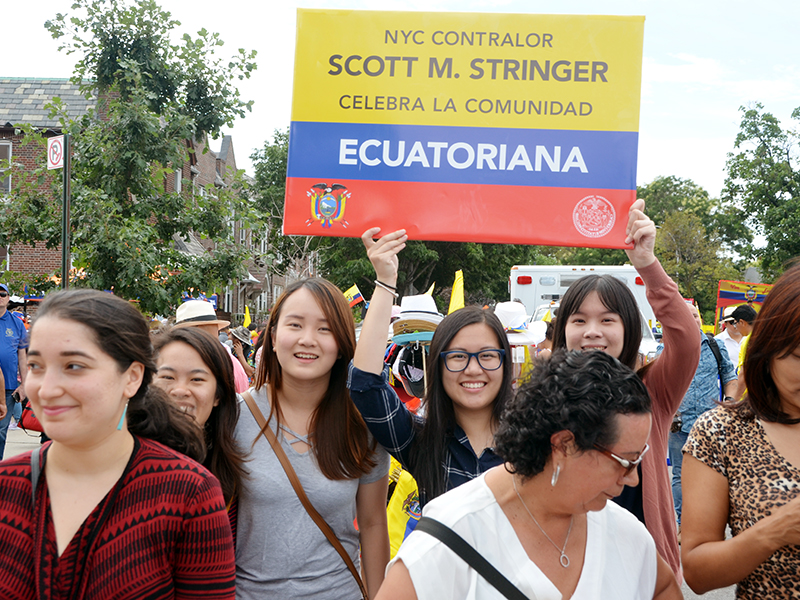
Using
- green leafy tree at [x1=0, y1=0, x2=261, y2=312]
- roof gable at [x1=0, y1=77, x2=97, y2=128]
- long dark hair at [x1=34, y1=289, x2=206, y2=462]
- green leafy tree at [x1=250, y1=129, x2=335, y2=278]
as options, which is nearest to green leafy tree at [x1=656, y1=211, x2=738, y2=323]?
green leafy tree at [x1=250, y1=129, x2=335, y2=278]

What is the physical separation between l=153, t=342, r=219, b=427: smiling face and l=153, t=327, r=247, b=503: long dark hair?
0.06ft

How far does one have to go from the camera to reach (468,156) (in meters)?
2.88

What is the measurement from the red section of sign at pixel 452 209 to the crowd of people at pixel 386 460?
165mm

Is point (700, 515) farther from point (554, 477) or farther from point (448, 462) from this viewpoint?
point (448, 462)

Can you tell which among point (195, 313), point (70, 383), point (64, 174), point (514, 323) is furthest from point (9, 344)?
point (70, 383)

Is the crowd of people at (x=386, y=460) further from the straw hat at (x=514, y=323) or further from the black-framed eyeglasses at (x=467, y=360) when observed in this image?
the straw hat at (x=514, y=323)

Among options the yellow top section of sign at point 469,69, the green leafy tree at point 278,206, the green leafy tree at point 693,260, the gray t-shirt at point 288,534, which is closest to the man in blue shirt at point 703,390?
the yellow top section of sign at point 469,69

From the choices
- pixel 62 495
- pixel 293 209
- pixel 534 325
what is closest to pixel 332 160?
pixel 293 209

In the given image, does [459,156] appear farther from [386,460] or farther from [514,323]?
[514,323]

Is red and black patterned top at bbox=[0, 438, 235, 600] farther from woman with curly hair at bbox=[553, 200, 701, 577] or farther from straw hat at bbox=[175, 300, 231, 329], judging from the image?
straw hat at bbox=[175, 300, 231, 329]

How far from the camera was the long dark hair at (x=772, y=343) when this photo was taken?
1.93 meters

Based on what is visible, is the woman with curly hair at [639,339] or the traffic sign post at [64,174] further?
the traffic sign post at [64,174]

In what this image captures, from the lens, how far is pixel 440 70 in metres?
2.87

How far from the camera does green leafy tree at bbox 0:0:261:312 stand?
10438mm
